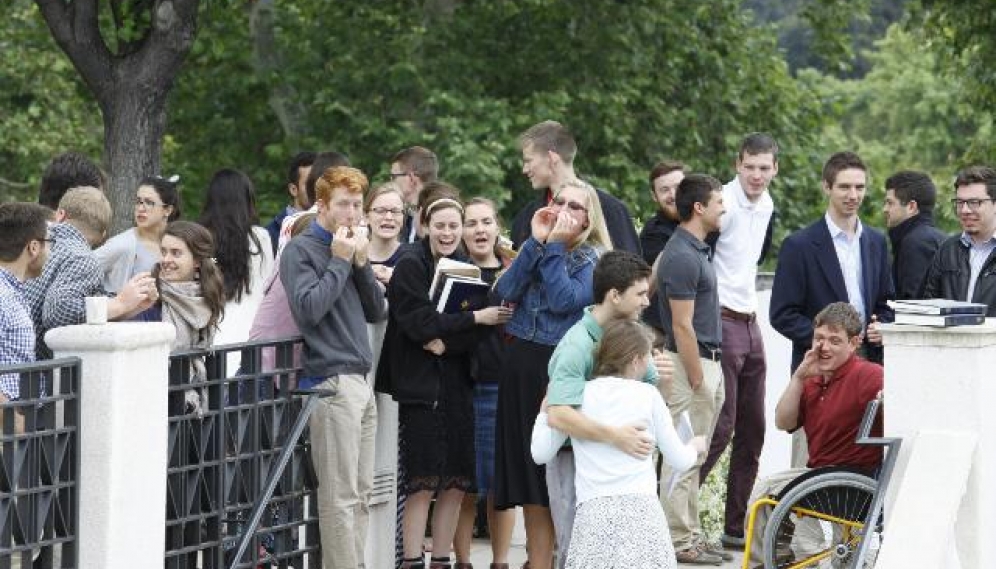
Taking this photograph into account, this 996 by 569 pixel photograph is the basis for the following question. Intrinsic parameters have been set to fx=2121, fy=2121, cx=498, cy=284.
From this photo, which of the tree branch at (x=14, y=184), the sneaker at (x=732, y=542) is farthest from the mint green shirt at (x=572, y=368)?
the tree branch at (x=14, y=184)

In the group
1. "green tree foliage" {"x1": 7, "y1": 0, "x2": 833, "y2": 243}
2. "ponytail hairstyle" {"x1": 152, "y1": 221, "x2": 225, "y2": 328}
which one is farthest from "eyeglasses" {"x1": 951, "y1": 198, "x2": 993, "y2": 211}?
"green tree foliage" {"x1": 7, "y1": 0, "x2": 833, "y2": 243}

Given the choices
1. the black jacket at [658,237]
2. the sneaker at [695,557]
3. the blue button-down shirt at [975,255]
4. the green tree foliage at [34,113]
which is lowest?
the sneaker at [695,557]

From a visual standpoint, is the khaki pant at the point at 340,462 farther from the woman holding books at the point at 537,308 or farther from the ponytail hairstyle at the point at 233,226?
the ponytail hairstyle at the point at 233,226

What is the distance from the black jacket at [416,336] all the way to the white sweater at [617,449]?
1.54 m

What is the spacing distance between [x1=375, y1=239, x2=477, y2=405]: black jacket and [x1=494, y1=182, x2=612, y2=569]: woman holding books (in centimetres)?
35

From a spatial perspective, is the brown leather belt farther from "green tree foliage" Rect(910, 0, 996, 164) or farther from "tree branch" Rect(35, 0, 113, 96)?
"green tree foliage" Rect(910, 0, 996, 164)

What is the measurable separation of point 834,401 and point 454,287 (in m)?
1.86

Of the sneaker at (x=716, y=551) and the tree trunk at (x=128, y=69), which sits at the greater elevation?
the tree trunk at (x=128, y=69)

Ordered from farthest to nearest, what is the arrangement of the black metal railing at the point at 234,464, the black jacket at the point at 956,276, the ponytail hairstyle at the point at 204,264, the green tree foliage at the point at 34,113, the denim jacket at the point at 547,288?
the green tree foliage at the point at 34,113 < the black jacket at the point at 956,276 < the denim jacket at the point at 547,288 < the ponytail hairstyle at the point at 204,264 < the black metal railing at the point at 234,464

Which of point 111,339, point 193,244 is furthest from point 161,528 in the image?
point 193,244

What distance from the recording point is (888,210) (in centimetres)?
1185

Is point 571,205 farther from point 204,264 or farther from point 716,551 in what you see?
point 716,551

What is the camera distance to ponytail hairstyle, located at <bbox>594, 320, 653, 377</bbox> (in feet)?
27.6

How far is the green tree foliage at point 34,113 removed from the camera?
94.9 feet
